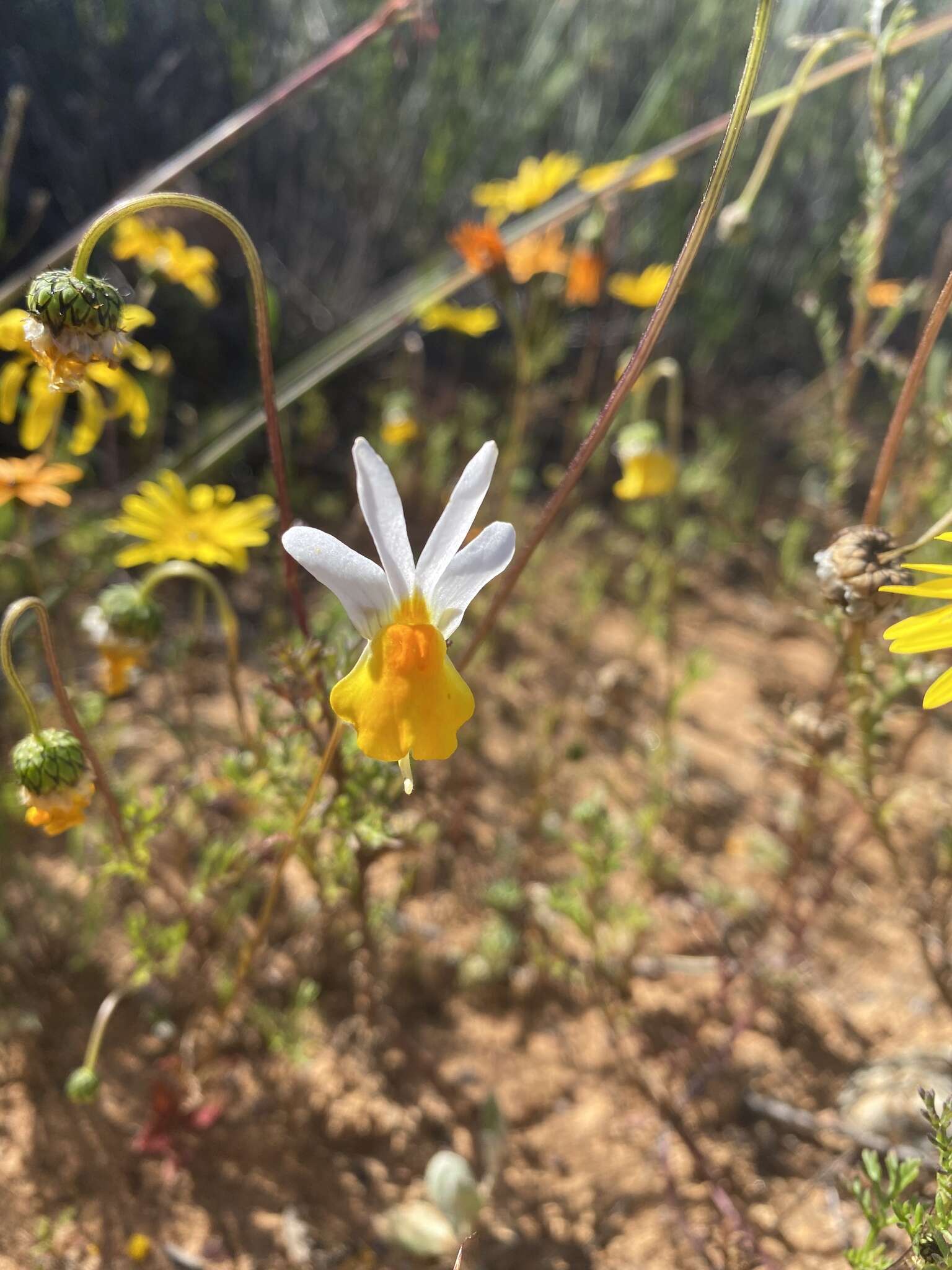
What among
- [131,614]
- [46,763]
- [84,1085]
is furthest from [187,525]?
[84,1085]

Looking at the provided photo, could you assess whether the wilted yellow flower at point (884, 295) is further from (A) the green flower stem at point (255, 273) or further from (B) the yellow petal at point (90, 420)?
(B) the yellow petal at point (90, 420)

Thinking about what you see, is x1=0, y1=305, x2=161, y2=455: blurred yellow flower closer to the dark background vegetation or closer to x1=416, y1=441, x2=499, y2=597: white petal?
x1=416, y1=441, x2=499, y2=597: white petal

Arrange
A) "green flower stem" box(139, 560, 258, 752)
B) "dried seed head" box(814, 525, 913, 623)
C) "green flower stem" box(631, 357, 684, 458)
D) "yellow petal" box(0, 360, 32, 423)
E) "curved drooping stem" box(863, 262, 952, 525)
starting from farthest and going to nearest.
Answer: "green flower stem" box(631, 357, 684, 458) → "yellow petal" box(0, 360, 32, 423) → "green flower stem" box(139, 560, 258, 752) → "dried seed head" box(814, 525, 913, 623) → "curved drooping stem" box(863, 262, 952, 525)

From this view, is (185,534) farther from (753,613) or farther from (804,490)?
(804,490)

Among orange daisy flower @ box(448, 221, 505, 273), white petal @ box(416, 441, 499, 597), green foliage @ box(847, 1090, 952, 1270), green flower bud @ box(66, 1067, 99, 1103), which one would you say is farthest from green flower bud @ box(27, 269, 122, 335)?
green foliage @ box(847, 1090, 952, 1270)

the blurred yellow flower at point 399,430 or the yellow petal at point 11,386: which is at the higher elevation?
the blurred yellow flower at point 399,430

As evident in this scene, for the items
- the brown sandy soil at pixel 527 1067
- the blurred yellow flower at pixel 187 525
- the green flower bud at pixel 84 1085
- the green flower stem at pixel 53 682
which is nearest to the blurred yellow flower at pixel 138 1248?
the brown sandy soil at pixel 527 1067

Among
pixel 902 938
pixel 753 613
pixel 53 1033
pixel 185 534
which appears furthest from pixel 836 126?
pixel 53 1033
